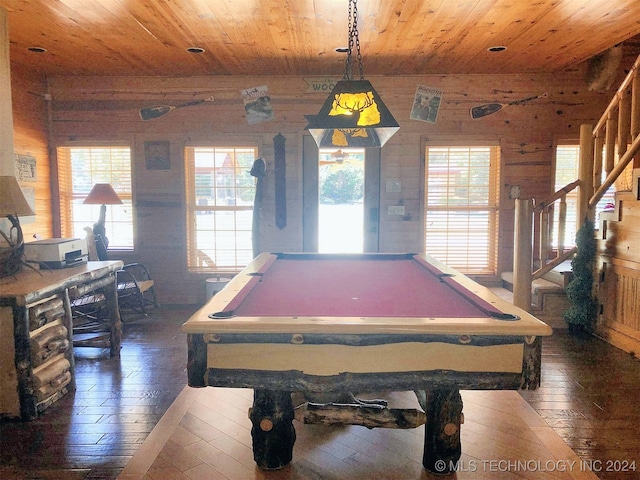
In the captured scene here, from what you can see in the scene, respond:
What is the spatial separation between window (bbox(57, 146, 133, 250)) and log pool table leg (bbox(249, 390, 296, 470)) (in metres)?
4.34

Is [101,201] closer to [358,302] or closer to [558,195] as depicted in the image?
[358,302]

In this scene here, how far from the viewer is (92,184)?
6055mm

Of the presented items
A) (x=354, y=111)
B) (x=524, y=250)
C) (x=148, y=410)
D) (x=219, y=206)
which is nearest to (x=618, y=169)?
(x=524, y=250)

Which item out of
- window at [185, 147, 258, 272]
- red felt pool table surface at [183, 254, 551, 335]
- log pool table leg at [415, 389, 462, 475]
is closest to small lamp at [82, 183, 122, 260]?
window at [185, 147, 258, 272]

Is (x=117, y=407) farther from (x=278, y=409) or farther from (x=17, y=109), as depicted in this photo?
(x=17, y=109)

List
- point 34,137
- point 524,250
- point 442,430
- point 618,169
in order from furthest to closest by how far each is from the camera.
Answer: point 34,137
point 524,250
point 618,169
point 442,430

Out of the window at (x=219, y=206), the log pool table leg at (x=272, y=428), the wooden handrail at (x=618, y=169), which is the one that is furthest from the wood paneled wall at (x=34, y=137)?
the wooden handrail at (x=618, y=169)

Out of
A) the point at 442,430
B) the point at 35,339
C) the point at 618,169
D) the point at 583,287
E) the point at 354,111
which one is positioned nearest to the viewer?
the point at 442,430

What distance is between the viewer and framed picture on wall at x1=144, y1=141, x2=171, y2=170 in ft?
19.4

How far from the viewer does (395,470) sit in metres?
2.44

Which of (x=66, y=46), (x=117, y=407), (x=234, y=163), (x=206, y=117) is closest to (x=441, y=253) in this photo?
(x=234, y=163)

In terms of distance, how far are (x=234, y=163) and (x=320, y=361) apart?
4.39 metres

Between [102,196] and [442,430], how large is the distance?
4.56 metres

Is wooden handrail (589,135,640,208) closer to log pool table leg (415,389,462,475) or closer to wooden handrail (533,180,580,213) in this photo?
wooden handrail (533,180,580,213)
